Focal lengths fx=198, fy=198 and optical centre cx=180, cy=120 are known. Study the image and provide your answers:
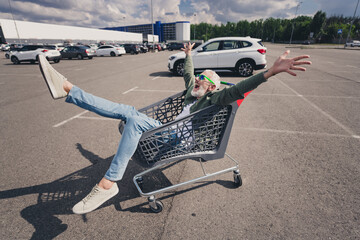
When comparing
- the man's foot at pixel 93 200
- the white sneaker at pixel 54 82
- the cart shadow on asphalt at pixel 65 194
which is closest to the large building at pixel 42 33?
the cart shadow on asphalt at pixel 65 194

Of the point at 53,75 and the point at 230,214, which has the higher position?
the point at 53,75

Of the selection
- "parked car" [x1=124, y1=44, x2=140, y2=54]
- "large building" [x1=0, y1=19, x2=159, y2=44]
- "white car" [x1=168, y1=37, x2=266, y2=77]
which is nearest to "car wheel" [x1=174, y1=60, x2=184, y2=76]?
"white car" [x1=168, y1=37, x2=266, y2=77]

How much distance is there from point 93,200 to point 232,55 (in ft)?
30.0

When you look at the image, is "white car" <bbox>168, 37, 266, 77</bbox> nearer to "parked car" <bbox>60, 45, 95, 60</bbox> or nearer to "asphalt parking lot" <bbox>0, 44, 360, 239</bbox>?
"asphalt parking lot" <bbox>0, 44, 360, 239</bbox>

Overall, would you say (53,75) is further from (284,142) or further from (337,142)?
(337,142)

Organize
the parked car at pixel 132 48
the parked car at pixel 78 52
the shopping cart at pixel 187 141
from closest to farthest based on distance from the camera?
the shopping cart at pixel 187 141 < the parked car at pixel 78 52 < the parked car at pixel 132 48

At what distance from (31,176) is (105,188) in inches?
55.8

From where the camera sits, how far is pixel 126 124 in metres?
1.90

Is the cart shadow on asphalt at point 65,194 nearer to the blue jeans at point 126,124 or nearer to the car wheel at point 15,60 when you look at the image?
the blue jeans at point 126,124

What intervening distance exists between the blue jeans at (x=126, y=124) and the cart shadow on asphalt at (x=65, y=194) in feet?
1.65

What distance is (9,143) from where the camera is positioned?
3500mm

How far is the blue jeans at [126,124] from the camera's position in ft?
6.11

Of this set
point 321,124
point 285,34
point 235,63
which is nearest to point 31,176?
point 321,124

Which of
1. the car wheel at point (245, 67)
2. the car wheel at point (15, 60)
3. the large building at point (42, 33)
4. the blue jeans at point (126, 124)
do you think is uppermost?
the large building at point (42, 33)
